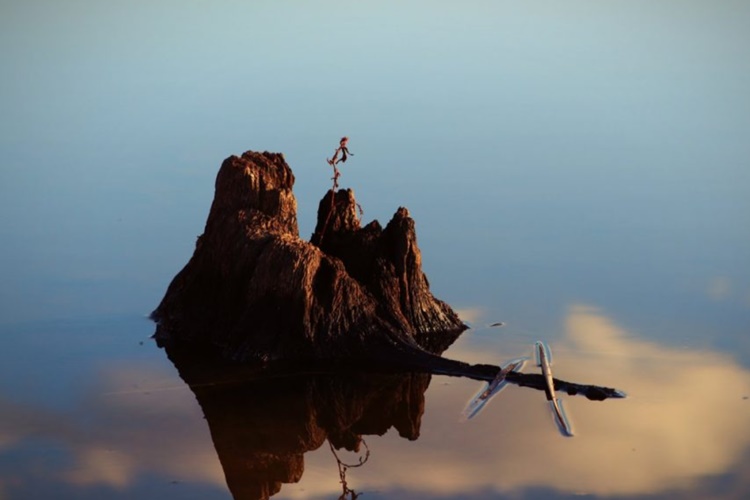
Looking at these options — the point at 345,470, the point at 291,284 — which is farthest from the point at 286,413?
the point at 291,284

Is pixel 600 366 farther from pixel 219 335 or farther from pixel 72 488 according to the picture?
pixel 72 488

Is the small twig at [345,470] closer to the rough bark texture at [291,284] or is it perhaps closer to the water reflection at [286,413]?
the water reflection at [286,413]

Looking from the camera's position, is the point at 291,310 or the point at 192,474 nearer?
the point at 192,474

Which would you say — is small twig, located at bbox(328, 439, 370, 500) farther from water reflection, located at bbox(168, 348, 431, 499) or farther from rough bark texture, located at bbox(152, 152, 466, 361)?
rough bark texture, located at bbox(152, 152, 466, 361)

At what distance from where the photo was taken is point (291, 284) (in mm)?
13180

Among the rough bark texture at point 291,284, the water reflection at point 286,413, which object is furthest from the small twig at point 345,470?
the rough bark texture at point 291,284

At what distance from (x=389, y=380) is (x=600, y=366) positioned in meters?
1.86

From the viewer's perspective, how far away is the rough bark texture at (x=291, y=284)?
1326 centimetres

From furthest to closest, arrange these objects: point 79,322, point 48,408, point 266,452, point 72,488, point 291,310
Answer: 1. point 79,322
2. point 291,310
3. point 48,408
4. point 266,452
5. point 72,488

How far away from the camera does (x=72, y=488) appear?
10.7 metres

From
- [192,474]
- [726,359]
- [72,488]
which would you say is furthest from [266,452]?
[726,359]

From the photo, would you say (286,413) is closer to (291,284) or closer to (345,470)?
(345,470)

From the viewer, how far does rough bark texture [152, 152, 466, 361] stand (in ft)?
43.5

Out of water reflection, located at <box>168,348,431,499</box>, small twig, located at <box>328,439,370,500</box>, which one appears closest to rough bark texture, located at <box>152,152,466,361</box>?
water reflection, located at <box>168,348,431,499</box>
